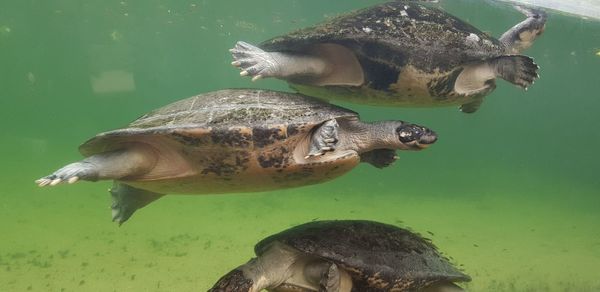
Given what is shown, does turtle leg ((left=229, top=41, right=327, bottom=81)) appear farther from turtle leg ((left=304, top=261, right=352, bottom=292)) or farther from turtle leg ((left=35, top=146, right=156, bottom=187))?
turtle leg ((left=304, top=261, right=352, bottom=292))

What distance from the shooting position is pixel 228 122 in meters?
3.40

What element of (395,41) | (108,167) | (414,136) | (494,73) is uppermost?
(395,41)

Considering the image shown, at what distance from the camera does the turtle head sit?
378 cm

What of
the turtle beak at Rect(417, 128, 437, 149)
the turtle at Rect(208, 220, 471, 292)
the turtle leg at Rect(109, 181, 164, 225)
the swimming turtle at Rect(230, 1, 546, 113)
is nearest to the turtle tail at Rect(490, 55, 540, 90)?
the swimming turtle at Rect(230, 1, 546, 113)

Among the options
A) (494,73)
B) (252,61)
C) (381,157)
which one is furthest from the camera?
(494,73)

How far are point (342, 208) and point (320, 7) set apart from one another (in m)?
15.7

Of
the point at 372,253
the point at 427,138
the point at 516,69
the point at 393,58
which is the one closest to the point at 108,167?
the point at 372,253

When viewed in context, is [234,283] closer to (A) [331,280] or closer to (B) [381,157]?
(A) [331,280]

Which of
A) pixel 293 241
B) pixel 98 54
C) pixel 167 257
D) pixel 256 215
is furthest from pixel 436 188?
pixel 98 54

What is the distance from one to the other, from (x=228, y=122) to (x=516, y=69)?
138 inches

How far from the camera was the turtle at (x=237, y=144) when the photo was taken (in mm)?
3381

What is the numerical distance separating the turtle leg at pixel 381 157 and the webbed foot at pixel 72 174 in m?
2.47

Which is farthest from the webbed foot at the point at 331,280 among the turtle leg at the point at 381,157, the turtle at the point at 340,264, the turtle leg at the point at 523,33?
the turtle leg at the point at 523,33

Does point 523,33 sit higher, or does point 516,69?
point 523,33
